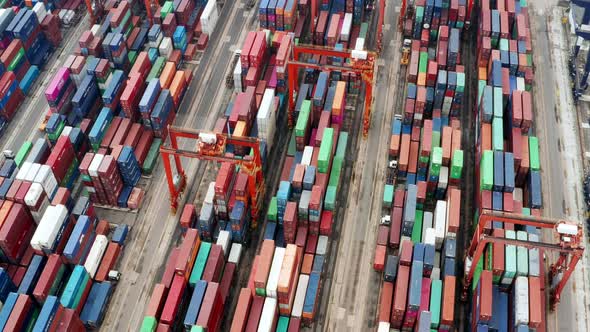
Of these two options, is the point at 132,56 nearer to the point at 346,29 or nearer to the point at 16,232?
the point at 346,29

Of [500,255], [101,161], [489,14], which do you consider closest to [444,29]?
[489,14]

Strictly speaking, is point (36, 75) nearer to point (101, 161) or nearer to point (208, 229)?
point (101, 161)

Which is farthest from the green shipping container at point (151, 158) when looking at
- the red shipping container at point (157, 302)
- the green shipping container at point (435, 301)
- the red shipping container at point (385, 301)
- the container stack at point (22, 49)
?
the green shipping container at point (435, 301)

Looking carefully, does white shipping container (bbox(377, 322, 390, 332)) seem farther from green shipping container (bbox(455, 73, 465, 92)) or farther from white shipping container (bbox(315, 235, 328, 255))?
green shipping container (bbox(455, 73, 465, 92))

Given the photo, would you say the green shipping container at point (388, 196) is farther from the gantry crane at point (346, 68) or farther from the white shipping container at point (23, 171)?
the white shipping container at point (23, 171)

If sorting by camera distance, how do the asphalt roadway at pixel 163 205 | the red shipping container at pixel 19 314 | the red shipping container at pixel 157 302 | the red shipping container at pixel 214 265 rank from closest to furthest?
1. the red shipping container at pixel 19 314
2. the red shipping container at pixel 157 302
3. the red shipping container at pixel 214 265
4. the asphalt roadway at pixel 163 205

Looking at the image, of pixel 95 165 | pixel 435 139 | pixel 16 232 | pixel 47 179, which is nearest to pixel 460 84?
pixel 435 139
